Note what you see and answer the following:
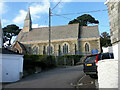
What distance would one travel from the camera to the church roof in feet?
119

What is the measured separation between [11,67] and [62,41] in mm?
24605

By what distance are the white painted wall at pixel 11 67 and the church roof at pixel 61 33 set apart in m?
24.0

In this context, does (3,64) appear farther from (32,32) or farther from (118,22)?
(32,32)

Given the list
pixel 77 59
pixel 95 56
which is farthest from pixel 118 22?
pixel 77 59

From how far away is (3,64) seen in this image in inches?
505

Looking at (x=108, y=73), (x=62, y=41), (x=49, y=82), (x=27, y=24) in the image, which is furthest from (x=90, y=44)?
(x=108, y=73)

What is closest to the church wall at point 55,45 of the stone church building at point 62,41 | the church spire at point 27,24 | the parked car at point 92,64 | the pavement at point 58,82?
the stone church building at point 62,41

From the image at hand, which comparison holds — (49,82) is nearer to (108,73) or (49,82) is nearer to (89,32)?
(108,73)

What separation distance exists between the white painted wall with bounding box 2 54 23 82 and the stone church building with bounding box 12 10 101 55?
22635 mm

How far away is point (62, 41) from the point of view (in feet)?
121

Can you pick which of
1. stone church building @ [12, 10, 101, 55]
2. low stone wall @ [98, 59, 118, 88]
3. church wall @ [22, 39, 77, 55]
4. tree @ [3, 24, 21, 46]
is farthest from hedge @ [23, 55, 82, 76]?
tree @ [3, 24, 21, 46]

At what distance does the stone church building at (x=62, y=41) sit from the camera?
1383 inches

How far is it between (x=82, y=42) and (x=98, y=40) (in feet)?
14.1

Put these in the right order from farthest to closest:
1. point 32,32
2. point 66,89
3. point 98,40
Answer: point 32,32
point 98,40
point 66,89
